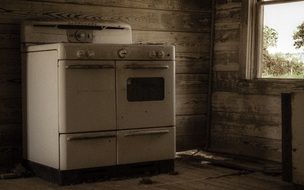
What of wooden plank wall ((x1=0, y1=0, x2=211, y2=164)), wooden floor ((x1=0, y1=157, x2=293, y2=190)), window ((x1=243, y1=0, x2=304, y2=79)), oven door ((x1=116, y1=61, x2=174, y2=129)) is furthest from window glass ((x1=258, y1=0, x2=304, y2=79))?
oven door ((x1=116, y1=61, x2=174, y2=129))

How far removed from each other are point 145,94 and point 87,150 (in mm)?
591

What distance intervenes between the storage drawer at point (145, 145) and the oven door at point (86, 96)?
151 millimetres

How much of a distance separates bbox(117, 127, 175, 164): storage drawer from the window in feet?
3.75

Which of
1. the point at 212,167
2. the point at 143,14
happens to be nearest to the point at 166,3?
the point at 143,14

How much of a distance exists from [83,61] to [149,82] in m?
0.55

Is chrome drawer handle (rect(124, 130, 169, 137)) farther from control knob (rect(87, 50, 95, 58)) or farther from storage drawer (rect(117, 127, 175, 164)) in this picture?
control knob (rect(87, 50, 95, 58))

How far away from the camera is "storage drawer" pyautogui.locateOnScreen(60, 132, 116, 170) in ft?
11.9

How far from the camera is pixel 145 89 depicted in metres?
3.91

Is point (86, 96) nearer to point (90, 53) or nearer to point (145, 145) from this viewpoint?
point (90, 53)

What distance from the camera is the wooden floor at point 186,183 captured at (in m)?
3.63

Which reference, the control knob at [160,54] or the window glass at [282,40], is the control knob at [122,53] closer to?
the control knob at [160,54]

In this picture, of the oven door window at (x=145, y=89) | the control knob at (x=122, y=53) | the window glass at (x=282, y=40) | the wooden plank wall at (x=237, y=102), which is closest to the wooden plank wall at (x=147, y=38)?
the wooden plank wall at (x=237, y=102)

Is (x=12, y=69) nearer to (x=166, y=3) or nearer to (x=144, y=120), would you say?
(x=144, y=120)

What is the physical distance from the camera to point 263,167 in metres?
4.32
